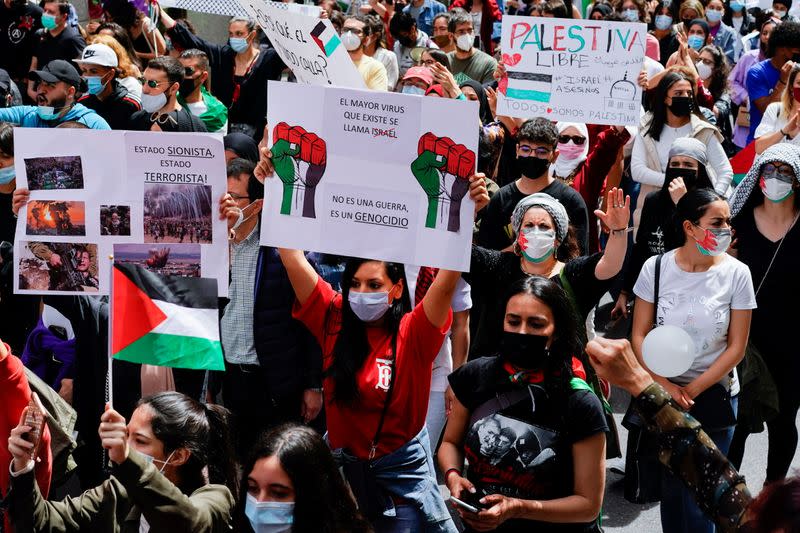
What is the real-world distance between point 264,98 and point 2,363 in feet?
20.2

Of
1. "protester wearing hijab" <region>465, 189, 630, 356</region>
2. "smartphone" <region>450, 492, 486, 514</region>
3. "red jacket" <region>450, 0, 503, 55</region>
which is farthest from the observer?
"red jacket" <region>450, 0, 503, 55</region>

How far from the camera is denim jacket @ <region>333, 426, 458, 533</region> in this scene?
166 inches

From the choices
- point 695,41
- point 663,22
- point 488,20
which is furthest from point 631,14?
point 488,20

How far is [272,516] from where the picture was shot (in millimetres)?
3428

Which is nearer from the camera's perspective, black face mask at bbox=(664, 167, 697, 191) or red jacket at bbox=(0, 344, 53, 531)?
red jacket at bbox=(0, 344, 53, 531)

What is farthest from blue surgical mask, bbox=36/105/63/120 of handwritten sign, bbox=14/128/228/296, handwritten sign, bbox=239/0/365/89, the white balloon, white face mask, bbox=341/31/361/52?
the white balloon

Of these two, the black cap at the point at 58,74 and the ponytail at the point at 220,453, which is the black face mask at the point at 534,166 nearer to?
the ponytail at the point at 220,453

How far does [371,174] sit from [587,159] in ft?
11.1

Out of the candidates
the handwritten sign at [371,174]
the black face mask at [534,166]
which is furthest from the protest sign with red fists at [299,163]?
the black face mask at [534,166]

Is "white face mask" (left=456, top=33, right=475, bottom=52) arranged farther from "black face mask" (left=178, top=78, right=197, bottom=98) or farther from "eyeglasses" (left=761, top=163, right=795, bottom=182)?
"eyeglasses" (left=761, top=163, right=795, bottom=182)

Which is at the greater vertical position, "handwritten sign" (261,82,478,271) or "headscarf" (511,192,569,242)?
"handwritten sign" (261,82,478,271)

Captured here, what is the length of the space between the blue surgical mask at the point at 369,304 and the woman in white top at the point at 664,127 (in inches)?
149

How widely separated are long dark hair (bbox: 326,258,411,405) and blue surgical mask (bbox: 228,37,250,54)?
6.05 metres

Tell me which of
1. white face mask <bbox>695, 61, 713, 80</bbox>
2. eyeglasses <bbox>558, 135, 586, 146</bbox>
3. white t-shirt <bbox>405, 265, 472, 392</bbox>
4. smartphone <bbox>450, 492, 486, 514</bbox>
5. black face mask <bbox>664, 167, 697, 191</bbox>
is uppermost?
black face mask <bbox>664, 167, 697, 191</bbox>
